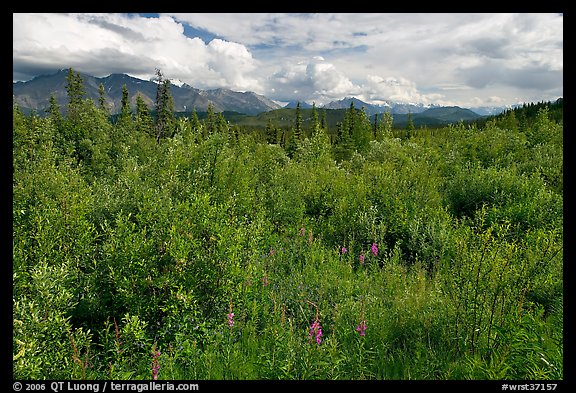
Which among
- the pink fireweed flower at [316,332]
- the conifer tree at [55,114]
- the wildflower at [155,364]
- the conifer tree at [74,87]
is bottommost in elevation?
the wildflower at [155,364]

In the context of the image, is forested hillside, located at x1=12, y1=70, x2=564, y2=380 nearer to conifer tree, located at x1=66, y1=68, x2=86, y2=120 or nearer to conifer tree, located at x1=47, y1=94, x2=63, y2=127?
conifer tree, located at x1=47, y1=94, x2=63, y2=127

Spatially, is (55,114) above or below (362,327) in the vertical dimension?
above

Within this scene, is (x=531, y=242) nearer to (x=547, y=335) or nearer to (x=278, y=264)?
(x=547, y=335)

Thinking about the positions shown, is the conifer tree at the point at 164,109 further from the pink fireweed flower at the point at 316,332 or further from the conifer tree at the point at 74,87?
the pink fireweed flower at the point at 316,332

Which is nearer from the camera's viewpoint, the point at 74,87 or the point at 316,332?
the point at 316,332

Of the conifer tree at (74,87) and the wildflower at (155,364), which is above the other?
the conifer tree at (74,87)

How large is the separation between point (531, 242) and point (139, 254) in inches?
362

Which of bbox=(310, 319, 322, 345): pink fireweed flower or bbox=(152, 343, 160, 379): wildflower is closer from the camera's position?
bbox=(152, 343, 160, 379): wildflower

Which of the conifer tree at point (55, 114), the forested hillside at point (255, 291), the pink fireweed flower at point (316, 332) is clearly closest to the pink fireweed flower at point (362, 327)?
the forested hillside at point (255, 291)

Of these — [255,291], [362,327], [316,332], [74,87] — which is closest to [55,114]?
[74,87]

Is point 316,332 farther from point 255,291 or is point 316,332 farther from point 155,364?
point 155,364

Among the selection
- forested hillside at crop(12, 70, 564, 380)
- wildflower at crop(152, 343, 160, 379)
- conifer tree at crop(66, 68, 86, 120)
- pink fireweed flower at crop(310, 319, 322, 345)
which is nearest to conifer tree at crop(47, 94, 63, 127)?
conifer tree at crop(66, 68, 86, 120)

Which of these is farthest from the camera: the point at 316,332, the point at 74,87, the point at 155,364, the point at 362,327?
the point at 74,87
